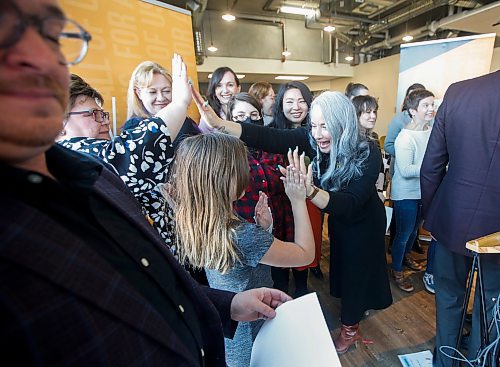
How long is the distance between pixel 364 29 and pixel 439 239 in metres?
6.80

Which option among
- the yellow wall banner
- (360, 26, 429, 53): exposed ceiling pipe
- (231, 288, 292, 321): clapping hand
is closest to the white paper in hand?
(231, 288, 292, 321): clapping hand

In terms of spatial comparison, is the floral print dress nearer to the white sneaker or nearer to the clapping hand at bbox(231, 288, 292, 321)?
the clapping hand at bbox(231, 288, 292, 321)

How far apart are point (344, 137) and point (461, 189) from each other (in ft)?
1.92

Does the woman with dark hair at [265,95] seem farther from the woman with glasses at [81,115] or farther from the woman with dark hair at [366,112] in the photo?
the woman with glasses at [81,115]

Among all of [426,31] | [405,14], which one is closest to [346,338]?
[405,14]

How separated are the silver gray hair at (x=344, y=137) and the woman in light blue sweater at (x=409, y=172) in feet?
2.97

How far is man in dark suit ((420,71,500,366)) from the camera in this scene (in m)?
1.20

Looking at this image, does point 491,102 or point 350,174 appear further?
point 350,174

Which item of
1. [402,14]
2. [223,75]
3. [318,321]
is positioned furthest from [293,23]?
[318,321]

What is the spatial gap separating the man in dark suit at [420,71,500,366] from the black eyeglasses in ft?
4.81

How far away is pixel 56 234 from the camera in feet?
1.06

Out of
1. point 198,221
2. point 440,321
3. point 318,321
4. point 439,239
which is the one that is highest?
point 198,221

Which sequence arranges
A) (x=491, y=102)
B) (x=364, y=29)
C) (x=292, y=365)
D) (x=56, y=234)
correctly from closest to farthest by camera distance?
(x=56, y=234) → (x=292, y=365) → (x=491, y=102) → (x=364, y=29)

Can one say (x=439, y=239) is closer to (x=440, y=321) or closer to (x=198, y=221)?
(x=440, y=321)
